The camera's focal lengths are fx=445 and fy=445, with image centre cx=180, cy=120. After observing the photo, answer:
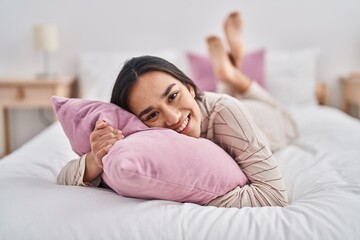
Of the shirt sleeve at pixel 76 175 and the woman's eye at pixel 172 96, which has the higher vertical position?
the woman's eye at pixel 172 96

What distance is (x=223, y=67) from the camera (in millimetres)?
1911

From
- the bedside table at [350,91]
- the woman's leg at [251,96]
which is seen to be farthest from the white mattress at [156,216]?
the bedside table at [350,91]

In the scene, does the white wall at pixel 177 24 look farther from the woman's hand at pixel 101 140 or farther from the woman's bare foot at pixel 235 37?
the woman's hand at pixel 101 140

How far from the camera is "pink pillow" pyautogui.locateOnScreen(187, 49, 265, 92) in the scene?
8.43 ft

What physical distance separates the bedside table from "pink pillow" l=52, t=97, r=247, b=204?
2010mm

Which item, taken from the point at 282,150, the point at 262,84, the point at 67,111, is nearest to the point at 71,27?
the point at 262,84

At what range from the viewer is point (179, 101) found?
3.51 feet

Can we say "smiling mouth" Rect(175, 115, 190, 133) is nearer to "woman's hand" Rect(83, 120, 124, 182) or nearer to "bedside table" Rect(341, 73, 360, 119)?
"woman's hand" Rect(83, 120, 124, 182)

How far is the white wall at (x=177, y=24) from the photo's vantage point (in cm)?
302

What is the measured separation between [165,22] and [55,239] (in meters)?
2.36

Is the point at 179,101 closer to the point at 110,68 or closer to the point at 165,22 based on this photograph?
the point at 110,68

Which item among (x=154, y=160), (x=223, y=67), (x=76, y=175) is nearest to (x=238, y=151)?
(x=154, y=160)

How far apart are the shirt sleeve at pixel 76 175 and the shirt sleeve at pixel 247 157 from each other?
0.30 metres

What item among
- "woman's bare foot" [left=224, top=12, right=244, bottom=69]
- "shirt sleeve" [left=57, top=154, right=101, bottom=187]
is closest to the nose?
"shirt sleeve" [left=57, top=154, right=101, bottom=187]
